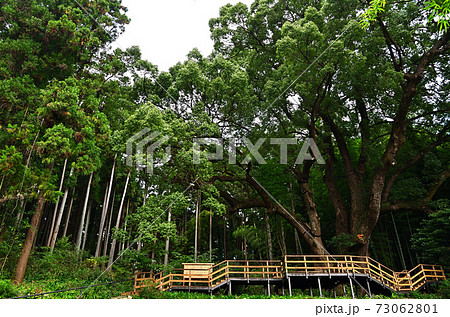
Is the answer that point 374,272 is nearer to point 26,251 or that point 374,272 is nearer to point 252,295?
point 252,295

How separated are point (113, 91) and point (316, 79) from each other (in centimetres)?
890

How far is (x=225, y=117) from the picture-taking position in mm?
13195

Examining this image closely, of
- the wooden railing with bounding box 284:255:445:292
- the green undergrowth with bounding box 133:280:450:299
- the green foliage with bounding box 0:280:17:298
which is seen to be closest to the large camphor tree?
the wooden railing with bounding box 284:255:445:292

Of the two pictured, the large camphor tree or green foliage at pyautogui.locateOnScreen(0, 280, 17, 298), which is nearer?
green foliage at pyautogui.locateOnScreen(0, 280, 17, 298)

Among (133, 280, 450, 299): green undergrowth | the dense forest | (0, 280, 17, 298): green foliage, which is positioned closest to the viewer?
(0, 280, 17, 298): green foliage

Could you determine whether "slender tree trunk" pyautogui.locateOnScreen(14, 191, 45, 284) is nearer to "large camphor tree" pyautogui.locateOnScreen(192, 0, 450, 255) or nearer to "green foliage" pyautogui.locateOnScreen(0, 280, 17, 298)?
"green foliage" pyautogui.locateOnScreen(0, 280, 17, 298)

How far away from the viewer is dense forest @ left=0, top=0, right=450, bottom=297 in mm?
9922

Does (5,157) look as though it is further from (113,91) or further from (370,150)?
(370,150)

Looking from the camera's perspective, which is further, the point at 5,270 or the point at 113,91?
the point at 113,91

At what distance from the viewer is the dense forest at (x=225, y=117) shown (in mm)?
9922

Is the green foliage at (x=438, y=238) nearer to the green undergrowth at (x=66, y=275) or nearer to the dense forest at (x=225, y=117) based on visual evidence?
the dense forest at (x=225, y=117)

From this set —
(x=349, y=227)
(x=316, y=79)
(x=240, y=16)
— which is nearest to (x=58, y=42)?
(x=240, y=16)

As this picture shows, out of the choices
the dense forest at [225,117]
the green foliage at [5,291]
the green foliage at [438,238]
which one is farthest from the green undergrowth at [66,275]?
the green foliage at [438,238]

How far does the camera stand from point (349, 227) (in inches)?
528
